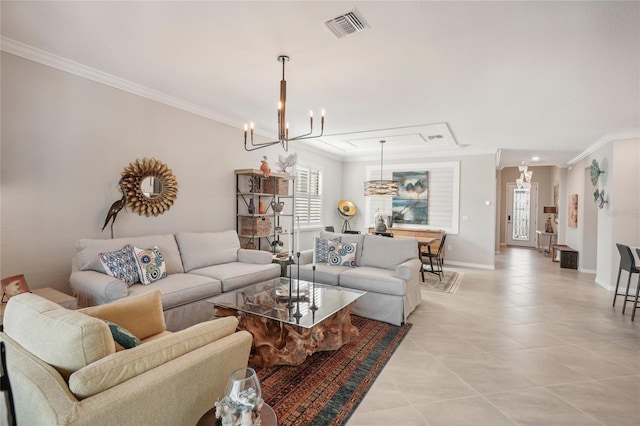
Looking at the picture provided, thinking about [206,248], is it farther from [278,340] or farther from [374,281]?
[374,281]

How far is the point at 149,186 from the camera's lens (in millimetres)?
3807

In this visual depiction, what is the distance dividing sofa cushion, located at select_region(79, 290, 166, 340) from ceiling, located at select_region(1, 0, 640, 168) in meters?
2.01

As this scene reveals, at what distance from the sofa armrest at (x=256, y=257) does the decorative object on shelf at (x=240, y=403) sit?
3017 millimetres

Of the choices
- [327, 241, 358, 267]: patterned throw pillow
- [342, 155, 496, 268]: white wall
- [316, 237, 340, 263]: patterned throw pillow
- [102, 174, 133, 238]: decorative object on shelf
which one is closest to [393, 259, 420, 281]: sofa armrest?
[327, 241, 358, 267]: patterned throw pillow

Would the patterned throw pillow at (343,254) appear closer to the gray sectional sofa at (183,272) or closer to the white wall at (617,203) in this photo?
the gray sectional sofa at (183,272)

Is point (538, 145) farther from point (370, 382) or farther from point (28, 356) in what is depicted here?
point (28, 356)

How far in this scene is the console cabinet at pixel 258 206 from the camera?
4996mm

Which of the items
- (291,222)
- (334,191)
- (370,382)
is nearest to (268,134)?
(291,222)

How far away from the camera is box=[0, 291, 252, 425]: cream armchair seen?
3.38 ft

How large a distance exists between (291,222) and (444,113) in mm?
3454

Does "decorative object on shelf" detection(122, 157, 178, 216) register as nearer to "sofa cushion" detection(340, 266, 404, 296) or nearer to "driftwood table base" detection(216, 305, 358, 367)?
"driftwood table base" detection(216, 305, 358, 367)

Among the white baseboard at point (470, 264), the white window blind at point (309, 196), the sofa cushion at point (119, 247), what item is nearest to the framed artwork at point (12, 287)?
the sofa cushion at point (119, 247)

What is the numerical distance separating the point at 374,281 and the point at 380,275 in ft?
0.38

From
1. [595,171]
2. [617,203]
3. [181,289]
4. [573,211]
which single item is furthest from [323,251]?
[573,211]
